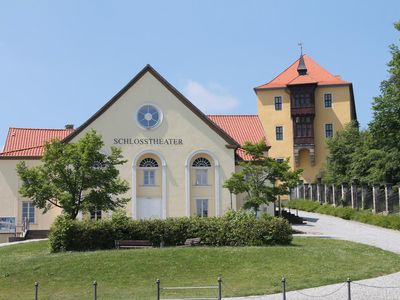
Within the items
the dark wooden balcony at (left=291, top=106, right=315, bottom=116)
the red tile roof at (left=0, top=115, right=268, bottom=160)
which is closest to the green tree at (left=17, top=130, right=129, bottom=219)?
the red tile roof at (left=0, top=115, right=268, bottom=160)

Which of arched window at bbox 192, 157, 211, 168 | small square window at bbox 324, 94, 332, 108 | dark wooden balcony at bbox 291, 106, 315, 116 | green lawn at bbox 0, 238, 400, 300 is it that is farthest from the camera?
small square window at bbox 324, 94, 332, 108

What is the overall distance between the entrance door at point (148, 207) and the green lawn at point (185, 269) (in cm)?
1482

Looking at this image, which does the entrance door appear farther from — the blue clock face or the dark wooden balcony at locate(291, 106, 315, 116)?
the dark wooden balcony at locate(291, 106, 315, 116)

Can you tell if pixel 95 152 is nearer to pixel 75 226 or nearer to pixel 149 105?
pixel 75 226

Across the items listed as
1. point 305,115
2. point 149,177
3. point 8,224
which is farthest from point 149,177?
point 305,115

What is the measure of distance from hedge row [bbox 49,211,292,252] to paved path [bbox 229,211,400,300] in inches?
229

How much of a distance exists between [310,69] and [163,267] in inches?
2473

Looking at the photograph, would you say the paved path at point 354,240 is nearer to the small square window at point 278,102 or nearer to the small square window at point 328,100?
the small square window at point 278,102

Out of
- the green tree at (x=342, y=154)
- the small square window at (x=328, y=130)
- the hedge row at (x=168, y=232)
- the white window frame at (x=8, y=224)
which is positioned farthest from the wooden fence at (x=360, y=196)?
the white window frame at (x=8, y=224)

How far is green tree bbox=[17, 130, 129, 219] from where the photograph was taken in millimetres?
33000

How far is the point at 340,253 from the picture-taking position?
1054 inches

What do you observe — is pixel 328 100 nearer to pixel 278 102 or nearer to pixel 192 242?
pixel 278 102

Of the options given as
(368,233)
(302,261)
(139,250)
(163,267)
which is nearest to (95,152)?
(139,250)

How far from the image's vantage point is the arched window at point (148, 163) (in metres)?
43.9
